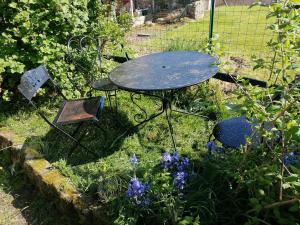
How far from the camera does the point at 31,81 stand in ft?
10.7

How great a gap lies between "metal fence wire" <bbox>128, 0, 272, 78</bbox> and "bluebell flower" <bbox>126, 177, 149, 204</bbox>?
3.00m

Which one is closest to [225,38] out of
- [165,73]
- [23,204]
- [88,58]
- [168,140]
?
[88,58]

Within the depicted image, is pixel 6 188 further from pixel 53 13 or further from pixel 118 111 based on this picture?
pixel 53 13

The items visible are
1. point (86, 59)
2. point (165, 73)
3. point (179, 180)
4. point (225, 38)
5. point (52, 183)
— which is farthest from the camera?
→ point (225, 38)

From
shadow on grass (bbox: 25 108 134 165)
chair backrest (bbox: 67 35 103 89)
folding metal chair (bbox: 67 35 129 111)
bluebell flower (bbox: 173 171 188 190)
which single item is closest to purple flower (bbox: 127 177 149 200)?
bluebell flower (bbox: 173 171 188 190)

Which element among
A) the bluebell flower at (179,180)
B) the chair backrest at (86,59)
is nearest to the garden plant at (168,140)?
the bluebell flower at (179,180)

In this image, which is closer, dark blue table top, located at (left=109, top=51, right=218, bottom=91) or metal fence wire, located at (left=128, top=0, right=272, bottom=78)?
dark blue table top, located at (left=109, top=51, right=218, bottom=91)

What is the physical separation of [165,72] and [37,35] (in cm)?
197

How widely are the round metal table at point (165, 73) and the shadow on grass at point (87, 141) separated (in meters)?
0.41

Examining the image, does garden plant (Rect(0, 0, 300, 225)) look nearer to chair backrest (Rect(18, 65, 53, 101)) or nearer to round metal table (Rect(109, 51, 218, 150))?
round metal table (Rect(109, 51, 218, 150))

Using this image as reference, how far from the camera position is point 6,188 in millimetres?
3438

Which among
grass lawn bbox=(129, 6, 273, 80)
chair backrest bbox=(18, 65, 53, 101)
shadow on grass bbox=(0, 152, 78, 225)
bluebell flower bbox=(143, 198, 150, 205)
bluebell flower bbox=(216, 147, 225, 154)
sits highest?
chair backrest bbox=(18, 65, 53, 101)

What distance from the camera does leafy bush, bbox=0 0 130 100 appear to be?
395cm

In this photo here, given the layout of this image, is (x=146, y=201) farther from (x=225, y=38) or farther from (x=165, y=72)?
(x=225, y=38)
